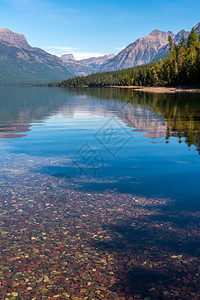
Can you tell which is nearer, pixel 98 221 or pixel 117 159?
pixel 98 221

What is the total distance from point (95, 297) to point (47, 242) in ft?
10.3

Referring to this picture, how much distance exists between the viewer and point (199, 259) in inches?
364

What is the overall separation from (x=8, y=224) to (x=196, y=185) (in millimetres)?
9782

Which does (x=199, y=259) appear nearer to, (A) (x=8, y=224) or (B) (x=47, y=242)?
(B) (x=47, y=242)

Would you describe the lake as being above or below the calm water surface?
below

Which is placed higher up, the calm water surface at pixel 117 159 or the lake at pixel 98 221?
the calm water surface at pixel 117 159

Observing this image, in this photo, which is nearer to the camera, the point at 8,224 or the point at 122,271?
the point at 122,271

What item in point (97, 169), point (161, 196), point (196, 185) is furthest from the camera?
point (97, 169)

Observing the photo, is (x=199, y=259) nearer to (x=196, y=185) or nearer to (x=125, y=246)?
(x=125, y=246)

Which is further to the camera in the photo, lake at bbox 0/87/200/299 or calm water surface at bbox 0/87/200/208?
calm water surface at bbox 0/87/200/208

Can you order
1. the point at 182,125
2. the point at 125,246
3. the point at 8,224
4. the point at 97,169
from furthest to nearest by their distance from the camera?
the point at 182,125 < the point at 97,169 < the point at 8,224 < the point at 125,246

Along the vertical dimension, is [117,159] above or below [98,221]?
above

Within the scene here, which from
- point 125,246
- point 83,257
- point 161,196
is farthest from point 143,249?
point 161,196

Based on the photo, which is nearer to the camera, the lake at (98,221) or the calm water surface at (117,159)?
the lake at (98,221)
